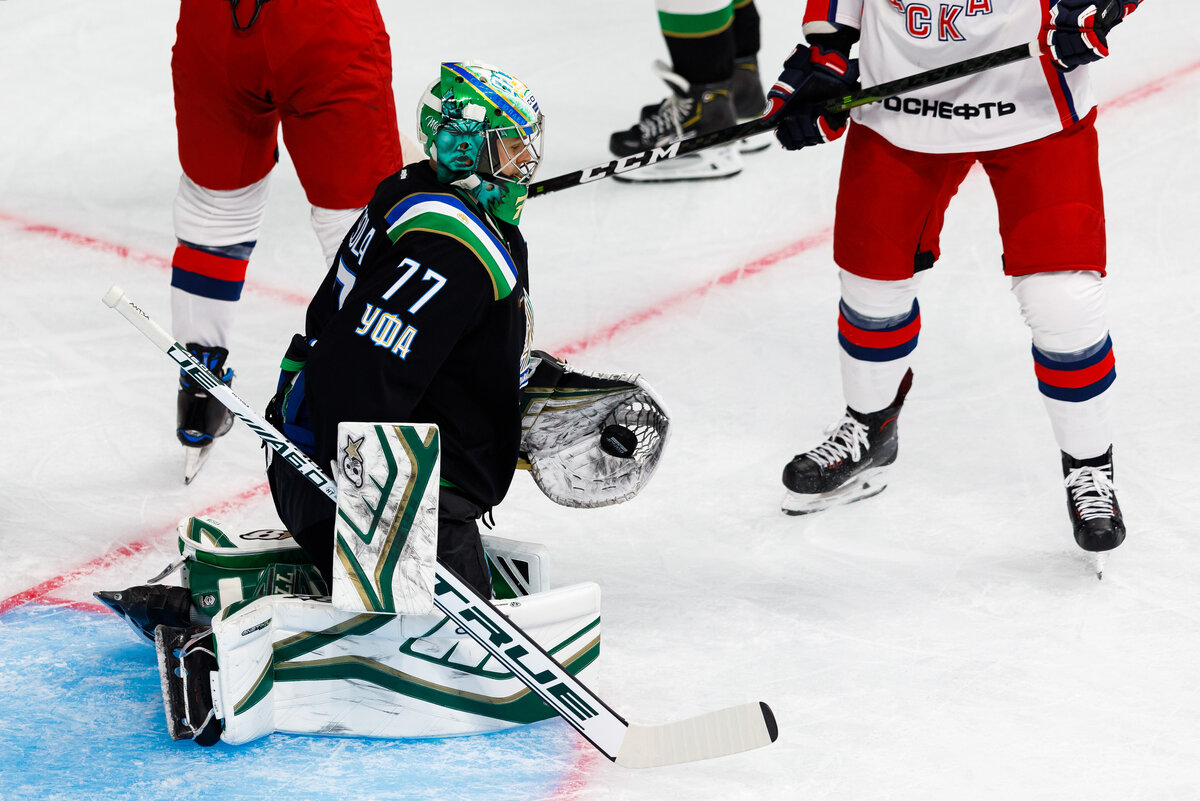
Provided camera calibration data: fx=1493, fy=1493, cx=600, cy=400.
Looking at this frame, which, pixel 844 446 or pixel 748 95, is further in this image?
pixel 748 95

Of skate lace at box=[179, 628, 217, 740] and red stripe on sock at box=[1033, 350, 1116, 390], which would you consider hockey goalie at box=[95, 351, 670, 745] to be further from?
red stripe on sock at box=[1033, 350, 1116, 390]

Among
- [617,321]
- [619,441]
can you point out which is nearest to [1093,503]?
[619,441]

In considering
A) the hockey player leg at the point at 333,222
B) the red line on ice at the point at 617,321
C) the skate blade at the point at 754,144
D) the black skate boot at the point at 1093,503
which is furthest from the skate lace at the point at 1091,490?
the skate blade at the point at 754,144

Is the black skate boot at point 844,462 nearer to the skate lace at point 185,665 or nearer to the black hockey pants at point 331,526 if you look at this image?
the black hockey pants at point 331,526

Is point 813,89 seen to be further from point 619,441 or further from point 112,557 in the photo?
point 112,557

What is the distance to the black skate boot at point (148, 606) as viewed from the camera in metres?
2.35

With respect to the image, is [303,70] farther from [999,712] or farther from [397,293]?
[999,712]

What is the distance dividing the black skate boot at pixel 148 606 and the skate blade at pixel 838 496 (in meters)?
1.15

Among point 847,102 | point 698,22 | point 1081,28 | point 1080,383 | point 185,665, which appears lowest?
point 1080,383

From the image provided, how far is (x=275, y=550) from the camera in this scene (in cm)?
240

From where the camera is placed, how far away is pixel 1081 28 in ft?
7.70

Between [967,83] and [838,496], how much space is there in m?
0.84

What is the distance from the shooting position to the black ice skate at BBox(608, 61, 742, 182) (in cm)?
444

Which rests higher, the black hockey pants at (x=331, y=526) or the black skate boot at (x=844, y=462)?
the black hockey pants at (x=331, y=526)
